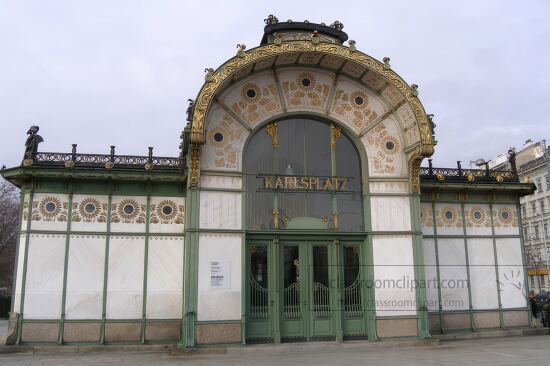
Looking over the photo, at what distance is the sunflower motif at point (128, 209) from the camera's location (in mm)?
14664

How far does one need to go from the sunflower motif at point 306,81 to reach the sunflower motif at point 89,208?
695 cm

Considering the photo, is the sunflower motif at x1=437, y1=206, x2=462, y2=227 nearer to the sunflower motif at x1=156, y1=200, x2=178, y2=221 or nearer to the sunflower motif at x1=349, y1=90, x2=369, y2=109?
the sunflower motif at x1=349, y1=90, x2=369, y2=109

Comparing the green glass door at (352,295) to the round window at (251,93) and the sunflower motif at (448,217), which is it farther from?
the round window at (251,93)

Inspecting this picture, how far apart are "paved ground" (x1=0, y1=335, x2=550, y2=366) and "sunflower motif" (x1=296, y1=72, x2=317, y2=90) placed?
753cm

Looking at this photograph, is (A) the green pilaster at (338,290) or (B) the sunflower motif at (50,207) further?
(B) the sunflower motif at (50,207)

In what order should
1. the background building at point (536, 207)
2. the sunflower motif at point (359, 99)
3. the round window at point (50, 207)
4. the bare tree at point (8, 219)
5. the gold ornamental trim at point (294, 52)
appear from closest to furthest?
the gold ornamental trim at point (294, 52), the round window at point (50, 207), the sunflower motif at point (359, 99), the bare tree at point (8, 219), the background building at point (536, 207)

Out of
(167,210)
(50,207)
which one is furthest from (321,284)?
(50,207)

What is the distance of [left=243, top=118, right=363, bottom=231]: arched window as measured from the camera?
14.5 m

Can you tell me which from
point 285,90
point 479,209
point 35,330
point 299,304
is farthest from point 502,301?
point 35,330

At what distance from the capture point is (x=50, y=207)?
47.1ft

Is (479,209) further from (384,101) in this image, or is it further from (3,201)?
(3,201)

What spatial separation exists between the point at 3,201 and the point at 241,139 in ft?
87.3

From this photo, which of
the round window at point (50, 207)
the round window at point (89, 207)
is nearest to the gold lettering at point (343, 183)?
the round window at point (89, 207)

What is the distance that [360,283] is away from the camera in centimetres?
1462
